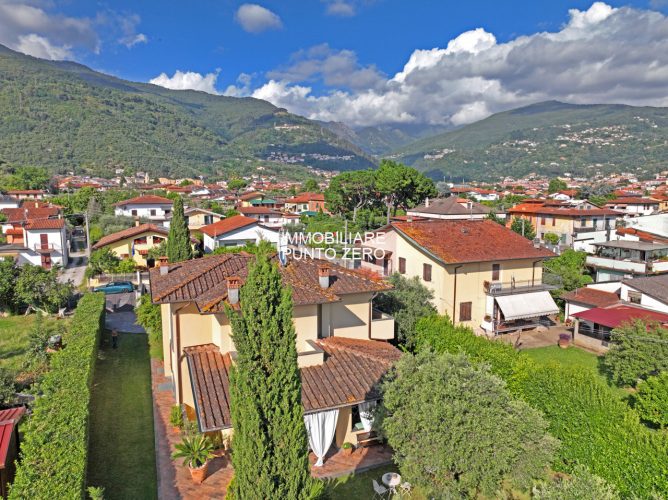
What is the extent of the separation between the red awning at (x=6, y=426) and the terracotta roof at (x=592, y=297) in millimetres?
30272

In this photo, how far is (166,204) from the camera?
241 ft

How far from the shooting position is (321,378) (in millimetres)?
14055

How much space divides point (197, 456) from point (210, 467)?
3.26ft


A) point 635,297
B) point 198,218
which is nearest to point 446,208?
point 635,297

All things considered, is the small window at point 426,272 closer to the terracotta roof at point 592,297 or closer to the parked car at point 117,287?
the terracotta roof at point 592,297

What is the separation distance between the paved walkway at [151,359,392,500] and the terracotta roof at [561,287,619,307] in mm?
21122

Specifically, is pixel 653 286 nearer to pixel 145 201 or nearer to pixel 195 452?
pixel 195 452

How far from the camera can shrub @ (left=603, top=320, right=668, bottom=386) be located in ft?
62.5

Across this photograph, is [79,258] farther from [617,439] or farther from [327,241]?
[617,439]

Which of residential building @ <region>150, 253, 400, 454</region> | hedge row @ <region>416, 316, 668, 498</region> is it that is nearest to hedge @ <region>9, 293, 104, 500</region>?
residential building @ <region>150, 253, 400, 454</region>

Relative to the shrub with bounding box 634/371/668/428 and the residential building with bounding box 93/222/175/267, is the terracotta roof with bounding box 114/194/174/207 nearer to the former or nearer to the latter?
the residential building with bounding box 93/222/175/267

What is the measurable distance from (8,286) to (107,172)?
14280 cm

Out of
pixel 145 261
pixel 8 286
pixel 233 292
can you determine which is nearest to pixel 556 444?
pixel 233 292

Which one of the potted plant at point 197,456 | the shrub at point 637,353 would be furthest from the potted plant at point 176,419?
the shrub at point 637,353
